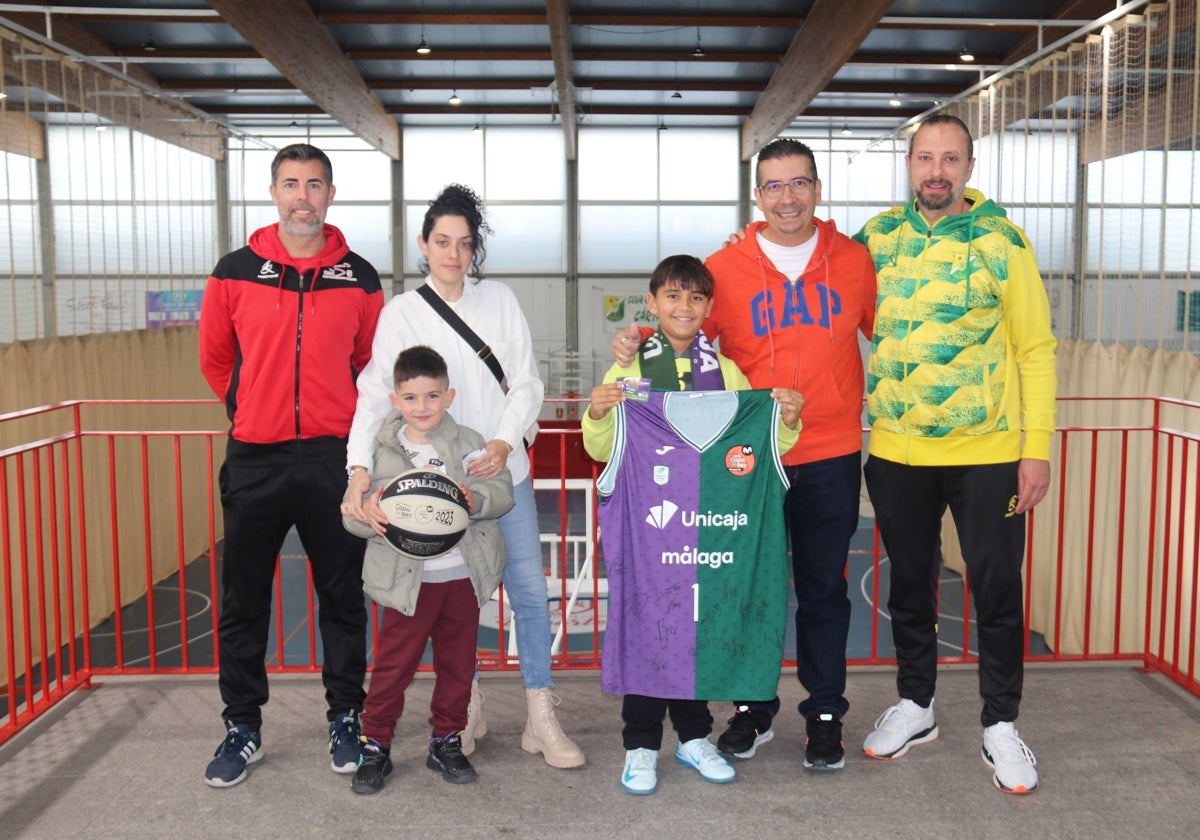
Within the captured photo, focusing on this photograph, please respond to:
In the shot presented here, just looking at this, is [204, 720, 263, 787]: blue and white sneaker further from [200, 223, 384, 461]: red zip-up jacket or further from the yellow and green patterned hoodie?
the yellow and green patterned hoodie

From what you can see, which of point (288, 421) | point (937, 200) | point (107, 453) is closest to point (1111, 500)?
point (937, 200)

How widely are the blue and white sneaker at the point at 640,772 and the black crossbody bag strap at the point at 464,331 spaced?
1.14 metres

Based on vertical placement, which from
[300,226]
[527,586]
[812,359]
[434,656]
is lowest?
[434,656]

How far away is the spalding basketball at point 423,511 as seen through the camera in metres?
2.68

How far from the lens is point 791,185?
280cm

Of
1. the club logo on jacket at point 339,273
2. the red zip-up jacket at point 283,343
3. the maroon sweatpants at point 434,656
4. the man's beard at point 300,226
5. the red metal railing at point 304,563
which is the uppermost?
the man's beard at point 300,226

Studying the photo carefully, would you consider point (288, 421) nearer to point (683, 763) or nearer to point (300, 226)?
point (300, 226)

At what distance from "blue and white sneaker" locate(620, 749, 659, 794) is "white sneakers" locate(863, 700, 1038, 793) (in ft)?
2.28

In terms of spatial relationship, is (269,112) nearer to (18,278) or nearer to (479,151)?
(479,151)

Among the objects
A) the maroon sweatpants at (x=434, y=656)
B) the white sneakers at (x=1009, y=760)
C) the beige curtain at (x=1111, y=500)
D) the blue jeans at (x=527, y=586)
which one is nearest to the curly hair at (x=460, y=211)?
the blue jeans at (x=527, y=586)

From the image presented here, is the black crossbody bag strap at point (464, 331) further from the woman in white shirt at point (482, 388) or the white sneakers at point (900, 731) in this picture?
the white sneakers at point (900, 731)

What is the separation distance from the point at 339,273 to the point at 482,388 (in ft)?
1.75

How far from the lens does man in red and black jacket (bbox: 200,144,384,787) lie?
2.90 metres

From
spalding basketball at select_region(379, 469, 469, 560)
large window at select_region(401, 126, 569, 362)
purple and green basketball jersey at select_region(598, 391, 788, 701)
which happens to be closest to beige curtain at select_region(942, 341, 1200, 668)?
purple and green basketball jersey at select_region(598, 391, 788, 701)
